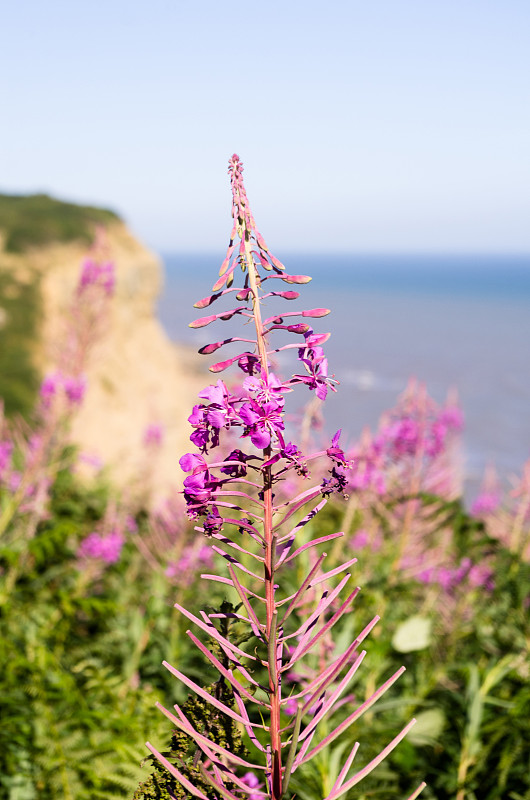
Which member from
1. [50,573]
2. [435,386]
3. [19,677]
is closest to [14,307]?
[50,573]


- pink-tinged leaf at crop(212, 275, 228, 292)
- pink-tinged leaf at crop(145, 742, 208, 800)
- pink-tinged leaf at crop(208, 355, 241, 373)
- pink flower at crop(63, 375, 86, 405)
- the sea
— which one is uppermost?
pink-tinged leaf at crop(212, 275, 228, 292)

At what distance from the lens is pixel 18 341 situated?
94.3ft

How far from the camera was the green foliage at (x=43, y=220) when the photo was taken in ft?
114

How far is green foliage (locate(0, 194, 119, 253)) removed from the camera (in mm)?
34781

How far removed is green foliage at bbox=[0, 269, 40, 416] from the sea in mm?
9663

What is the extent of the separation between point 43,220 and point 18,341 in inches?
438

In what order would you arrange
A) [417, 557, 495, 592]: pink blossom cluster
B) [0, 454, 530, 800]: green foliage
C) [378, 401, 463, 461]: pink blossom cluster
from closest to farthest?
[0, 454, 530, 800]: green foliage, [378, 401, 463, 461]: pink blossom cluster, [417, 557, 495, 592]: pink blossom cluster

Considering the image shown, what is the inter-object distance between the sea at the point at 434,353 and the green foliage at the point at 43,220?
1218 cm

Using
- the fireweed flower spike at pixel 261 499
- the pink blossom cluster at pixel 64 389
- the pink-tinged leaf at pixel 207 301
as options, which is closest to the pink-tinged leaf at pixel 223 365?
the fireweed flower spike at pixel 261 499

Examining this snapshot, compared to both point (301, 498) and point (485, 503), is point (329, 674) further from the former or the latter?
point (485, 503)

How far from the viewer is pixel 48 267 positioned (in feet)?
111

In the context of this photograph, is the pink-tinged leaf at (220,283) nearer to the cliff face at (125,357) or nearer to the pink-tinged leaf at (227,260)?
the pink-tinged leaf at (227,260)

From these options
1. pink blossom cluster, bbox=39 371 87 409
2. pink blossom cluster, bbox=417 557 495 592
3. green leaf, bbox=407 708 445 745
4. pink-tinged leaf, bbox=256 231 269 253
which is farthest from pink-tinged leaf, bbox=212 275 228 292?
pink blossom cluster, bbox=39 371 87 409

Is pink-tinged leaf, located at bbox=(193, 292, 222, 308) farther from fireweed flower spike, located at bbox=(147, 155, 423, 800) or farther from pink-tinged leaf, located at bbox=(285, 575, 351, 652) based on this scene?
pink-tinged leaf, located at bbox=(285, 575, 351, 652)
